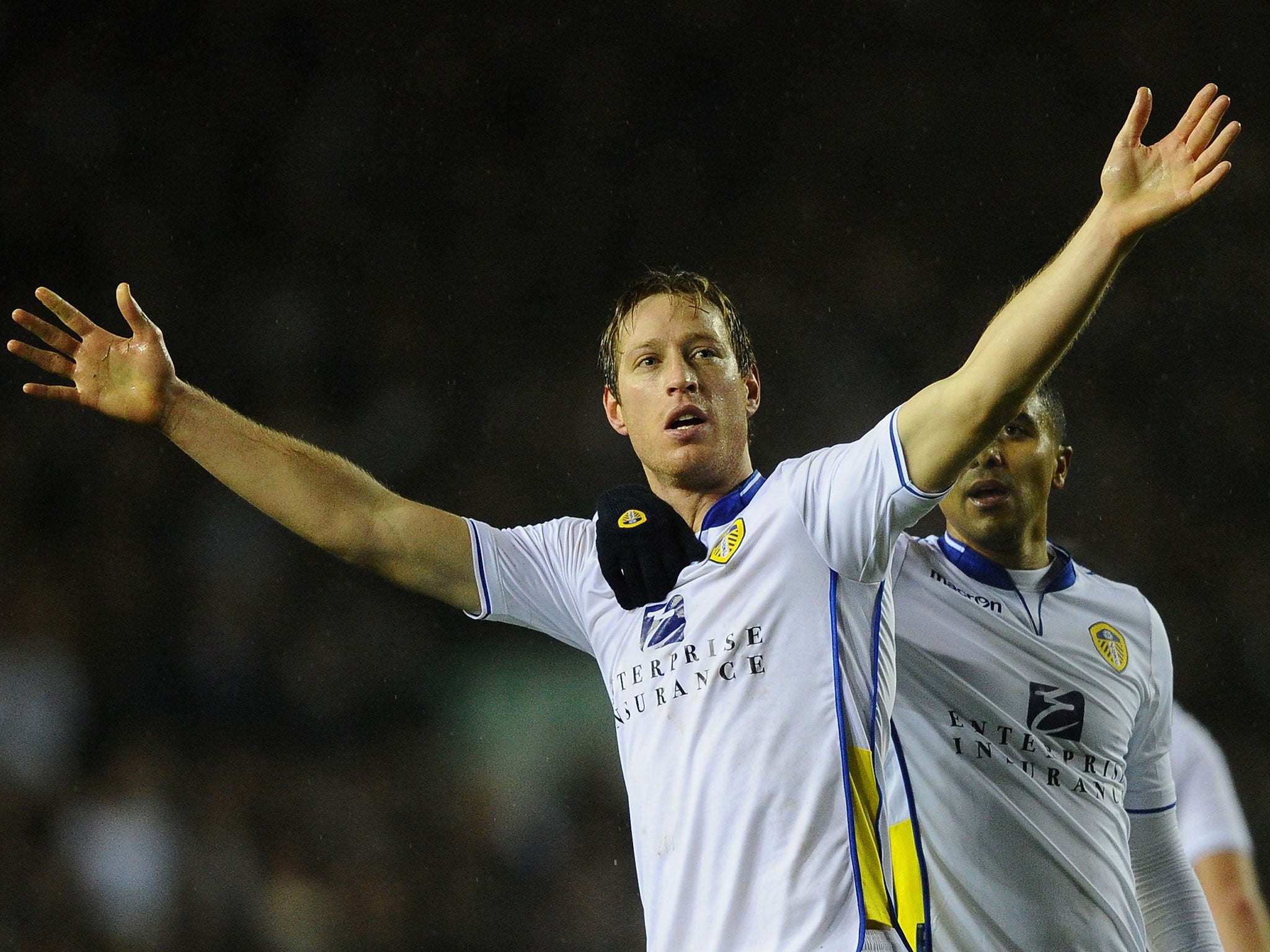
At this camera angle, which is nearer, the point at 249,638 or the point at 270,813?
the point at 270,813

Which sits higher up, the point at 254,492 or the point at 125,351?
the point at 125,351

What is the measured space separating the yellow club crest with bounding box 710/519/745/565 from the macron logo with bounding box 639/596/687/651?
8 cm

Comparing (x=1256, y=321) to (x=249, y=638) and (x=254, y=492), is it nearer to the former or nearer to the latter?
(x=249, y=638)

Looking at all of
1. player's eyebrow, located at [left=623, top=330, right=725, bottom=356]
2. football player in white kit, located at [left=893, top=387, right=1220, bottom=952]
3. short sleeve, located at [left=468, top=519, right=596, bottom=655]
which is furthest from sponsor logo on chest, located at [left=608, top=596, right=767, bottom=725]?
football player in white kit, located at [left=893, top=387, right=1220, bottom=952]

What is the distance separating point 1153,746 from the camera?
259cm

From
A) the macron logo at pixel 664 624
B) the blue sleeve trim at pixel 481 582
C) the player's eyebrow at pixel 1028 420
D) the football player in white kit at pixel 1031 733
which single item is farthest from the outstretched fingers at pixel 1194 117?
the blue sleeve trim at pixel 481 582

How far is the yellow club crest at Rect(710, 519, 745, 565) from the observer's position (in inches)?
75.8

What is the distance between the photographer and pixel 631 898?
5.49 meters

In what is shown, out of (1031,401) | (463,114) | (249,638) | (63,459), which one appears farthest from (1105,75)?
(63,459)

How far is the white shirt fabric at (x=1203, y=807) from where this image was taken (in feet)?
9.70

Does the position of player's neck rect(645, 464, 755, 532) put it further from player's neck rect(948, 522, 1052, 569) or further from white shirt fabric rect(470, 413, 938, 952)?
player's neck rect(948, 522, 1052, 569)

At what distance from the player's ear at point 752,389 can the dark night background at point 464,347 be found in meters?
3.62

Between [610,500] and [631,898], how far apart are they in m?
3.85

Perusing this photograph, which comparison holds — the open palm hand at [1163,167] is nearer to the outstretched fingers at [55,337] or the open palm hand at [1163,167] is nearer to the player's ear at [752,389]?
the player's ear at [752,389]
